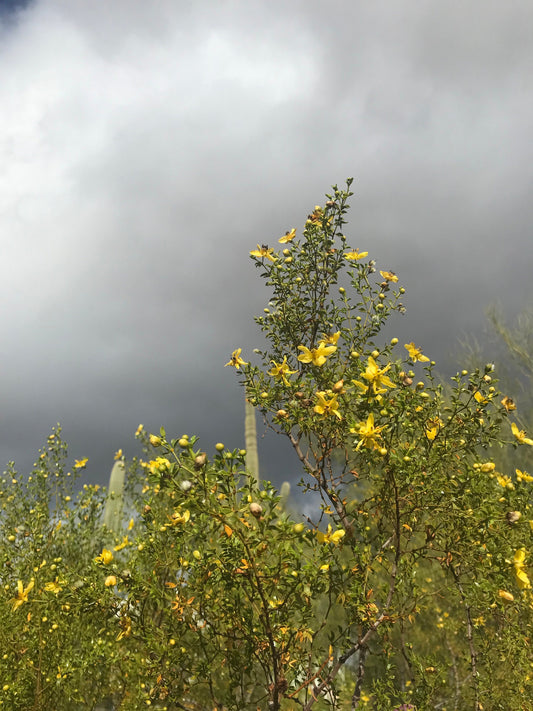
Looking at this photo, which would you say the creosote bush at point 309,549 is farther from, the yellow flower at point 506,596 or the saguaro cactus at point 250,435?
the saguaro cactus at point 250,435

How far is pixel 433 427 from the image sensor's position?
217 centimetres

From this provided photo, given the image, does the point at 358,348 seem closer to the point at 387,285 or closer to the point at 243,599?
the point at 387,285

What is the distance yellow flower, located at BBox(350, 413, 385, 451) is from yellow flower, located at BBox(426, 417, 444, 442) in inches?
14.8

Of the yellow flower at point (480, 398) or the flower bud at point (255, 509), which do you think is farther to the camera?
the yellow flower at point (480, 398)

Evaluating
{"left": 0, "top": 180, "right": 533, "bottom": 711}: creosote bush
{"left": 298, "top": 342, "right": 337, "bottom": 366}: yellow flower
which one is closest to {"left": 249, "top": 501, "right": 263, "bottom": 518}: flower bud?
{"left": 0, "top": 180, "right": 533, "bottom": 711}: creosote bush

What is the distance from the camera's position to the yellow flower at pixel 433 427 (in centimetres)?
208

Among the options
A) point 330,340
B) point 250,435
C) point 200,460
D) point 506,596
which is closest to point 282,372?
point 330,340

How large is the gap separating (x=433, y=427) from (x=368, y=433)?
0.55m

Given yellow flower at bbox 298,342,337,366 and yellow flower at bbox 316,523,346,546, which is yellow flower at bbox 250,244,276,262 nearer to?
yellow flower at bbox 298,342,337,366


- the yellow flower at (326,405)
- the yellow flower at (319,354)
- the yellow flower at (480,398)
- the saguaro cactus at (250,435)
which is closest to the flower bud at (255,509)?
the yellow flower at (326,405)

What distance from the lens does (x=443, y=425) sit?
2180 mm

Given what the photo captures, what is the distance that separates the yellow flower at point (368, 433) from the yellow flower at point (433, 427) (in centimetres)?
38

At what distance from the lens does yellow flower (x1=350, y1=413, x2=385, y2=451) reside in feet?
5.86

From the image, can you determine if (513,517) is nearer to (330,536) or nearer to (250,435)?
(330,536)
